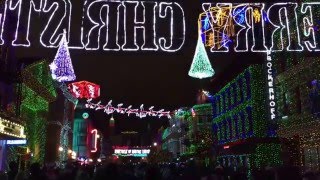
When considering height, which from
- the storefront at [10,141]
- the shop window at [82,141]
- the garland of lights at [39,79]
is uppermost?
the garland of lights at [39,79]

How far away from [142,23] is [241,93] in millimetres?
24411

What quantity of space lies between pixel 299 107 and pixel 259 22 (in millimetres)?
6209

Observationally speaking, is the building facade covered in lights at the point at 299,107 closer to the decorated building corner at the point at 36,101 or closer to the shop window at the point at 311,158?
the shop window at the point at 311,158

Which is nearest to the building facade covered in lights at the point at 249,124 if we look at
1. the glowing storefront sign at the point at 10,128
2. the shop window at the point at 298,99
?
the shop window at the point at 298,99

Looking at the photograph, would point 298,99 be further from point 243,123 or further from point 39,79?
point 39,79

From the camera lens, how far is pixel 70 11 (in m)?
14.1

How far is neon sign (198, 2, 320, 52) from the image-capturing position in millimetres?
15234

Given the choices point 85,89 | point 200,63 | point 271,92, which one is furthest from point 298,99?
point 85,89

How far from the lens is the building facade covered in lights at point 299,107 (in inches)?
937

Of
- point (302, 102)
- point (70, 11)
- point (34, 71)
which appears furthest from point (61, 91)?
point (70, 11)

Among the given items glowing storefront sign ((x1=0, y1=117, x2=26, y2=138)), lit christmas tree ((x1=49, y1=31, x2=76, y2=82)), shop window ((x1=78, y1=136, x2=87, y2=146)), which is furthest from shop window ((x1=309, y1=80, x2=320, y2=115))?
shop window ((x1=78, y1=136, x2=87, y2=146))

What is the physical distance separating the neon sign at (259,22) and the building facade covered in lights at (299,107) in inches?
48.1

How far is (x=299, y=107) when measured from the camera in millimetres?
26297

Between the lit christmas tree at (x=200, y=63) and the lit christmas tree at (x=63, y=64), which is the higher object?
the lit christmas tree at (x=63, y=64)
